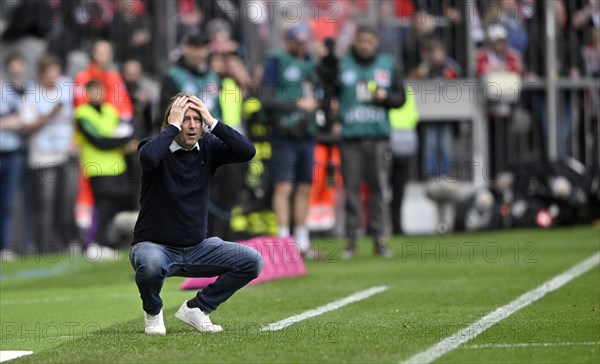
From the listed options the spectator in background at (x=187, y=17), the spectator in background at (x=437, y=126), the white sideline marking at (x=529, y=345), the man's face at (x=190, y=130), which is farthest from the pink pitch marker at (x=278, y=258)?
the spectator in background at (x=437, y=126)

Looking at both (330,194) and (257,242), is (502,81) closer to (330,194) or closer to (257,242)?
(330,194)

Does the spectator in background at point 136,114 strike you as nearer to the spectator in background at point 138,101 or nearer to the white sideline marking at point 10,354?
the spectator in background at point 138,101

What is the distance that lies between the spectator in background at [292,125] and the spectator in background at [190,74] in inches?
35.4

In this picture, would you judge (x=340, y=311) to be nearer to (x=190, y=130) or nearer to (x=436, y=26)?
(x=190, y=130)

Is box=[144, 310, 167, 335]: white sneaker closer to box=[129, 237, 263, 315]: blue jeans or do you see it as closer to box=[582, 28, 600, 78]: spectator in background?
box=[129, 237, 263, 315]: blue jeans

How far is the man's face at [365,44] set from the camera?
51.8 ft

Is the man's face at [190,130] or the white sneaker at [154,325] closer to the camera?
the white sneaker at [154,325]

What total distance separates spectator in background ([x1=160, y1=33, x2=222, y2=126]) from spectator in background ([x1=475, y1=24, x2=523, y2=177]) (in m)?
7.06

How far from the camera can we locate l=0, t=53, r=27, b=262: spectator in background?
17.9 m

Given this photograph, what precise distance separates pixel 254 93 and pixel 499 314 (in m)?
7.62

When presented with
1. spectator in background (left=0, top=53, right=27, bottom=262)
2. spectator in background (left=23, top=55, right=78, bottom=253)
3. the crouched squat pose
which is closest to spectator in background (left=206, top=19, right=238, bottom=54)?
spectator in background (left=23, top=55, right=78, bottom=253)

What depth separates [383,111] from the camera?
1577 cm

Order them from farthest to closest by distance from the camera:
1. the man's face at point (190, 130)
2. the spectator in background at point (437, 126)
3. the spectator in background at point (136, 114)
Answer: the spectator in background at point (437, 126), the spectator in background at point (136, 114), the man's face at point (190, 130)

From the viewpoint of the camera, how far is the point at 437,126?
68.9ft
